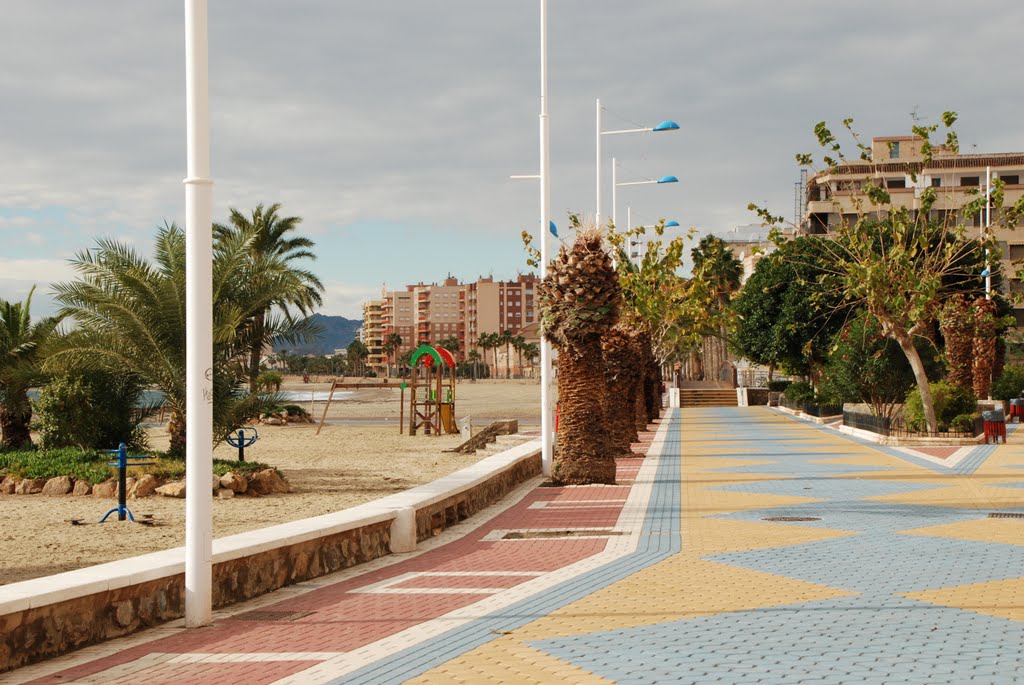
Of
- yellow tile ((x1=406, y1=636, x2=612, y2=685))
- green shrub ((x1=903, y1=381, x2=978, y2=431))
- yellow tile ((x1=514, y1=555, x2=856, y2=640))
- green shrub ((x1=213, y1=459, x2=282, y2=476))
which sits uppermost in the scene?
green shrub ((x1=903, y1=381, x2=978, y2=431))

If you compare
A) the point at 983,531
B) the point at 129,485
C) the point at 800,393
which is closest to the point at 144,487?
the point at 129,485

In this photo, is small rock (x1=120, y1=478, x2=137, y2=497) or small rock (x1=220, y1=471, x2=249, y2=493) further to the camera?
small rock (x1=220, y1=471, x2=249, y2=493)

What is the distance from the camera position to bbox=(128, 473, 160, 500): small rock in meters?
17.0

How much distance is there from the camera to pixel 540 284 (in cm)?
1916

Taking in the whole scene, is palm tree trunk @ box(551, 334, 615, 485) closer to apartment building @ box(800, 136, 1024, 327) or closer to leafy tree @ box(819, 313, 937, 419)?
leafy tree @ box(819, 313, 937, 419)

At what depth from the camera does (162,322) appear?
18391mm

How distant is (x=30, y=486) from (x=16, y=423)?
5.58 m

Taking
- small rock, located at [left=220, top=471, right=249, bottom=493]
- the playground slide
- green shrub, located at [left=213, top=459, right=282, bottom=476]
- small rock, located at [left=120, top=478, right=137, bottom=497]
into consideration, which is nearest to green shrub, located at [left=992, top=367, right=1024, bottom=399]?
the playground slide

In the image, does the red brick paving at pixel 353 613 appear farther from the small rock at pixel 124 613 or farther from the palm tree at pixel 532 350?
the palm tree at pixel 532 350

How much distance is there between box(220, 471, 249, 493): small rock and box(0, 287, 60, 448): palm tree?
650 cm

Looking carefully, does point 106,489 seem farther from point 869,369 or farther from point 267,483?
point 869,369

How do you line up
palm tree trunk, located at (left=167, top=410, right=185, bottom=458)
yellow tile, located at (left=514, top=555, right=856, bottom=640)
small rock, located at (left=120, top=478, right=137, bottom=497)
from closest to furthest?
yellow tile, located at (left=514, top=555, right=856, bottom=640) < small rock, located at (left=120, top=478, right=137, bottom=497) < palm tree trunk, located at (left=167, top=410, right=185, bottom=458)

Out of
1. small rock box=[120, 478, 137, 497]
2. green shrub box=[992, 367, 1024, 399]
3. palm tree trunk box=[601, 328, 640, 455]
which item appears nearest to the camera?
small rock box=[120, 478, 137, 497]

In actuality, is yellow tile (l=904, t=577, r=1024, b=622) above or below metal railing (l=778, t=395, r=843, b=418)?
above
